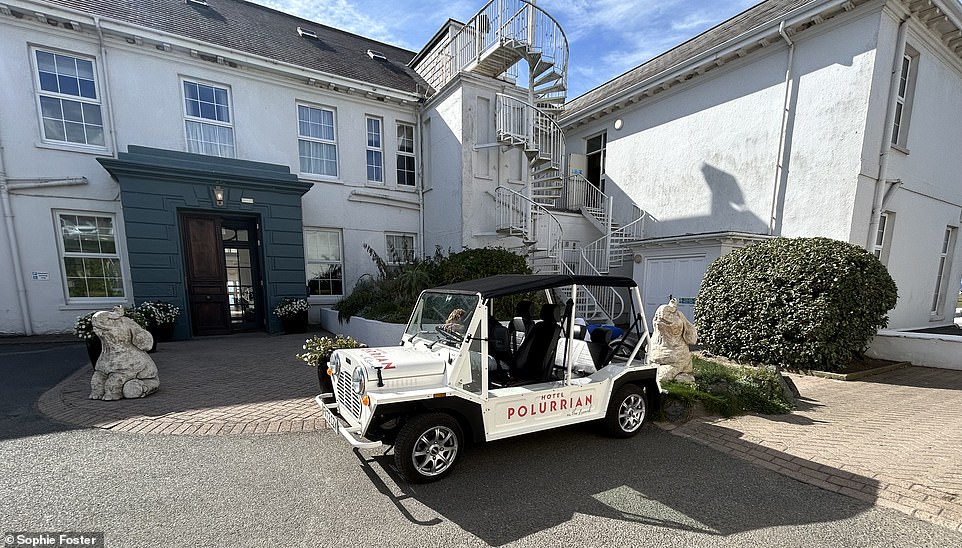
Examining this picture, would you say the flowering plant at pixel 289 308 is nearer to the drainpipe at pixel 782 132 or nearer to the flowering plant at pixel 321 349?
the flowering plant at pixel 321 349

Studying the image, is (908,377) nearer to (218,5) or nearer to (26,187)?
(26,187)

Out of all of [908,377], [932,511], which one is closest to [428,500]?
[932,511]

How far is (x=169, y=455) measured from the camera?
3357 mm

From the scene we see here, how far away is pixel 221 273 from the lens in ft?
29.6

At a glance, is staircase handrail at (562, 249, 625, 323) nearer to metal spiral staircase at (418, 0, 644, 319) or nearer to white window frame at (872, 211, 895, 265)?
metal spiral staircase at (418, 0, 644, 319)

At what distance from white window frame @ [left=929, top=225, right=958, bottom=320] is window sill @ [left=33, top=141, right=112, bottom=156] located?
2225 centimetres

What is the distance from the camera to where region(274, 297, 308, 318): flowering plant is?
30.0 feet

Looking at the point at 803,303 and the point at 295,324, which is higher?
the point at 803,303

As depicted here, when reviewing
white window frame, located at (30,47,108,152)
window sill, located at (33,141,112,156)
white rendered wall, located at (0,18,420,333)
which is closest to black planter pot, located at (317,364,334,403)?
white rendered wall, located at (0,18,420,333)

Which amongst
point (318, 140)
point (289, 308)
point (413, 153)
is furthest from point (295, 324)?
point (413, 153)

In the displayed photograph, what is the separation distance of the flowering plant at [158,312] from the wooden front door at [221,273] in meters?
0.60

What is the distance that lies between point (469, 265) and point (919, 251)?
39.3 ft

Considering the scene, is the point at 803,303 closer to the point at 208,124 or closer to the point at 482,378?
the point at 482,378

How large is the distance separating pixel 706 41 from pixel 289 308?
14.5 meters
